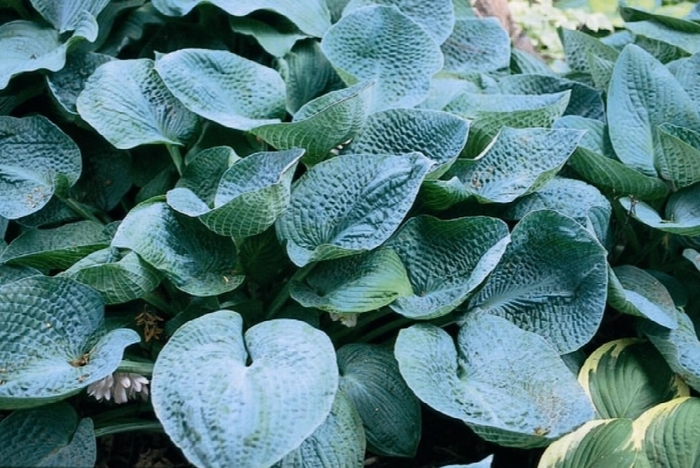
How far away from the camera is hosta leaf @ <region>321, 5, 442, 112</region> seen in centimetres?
139

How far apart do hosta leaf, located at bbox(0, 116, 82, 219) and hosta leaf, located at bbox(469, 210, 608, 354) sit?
71 centimetres

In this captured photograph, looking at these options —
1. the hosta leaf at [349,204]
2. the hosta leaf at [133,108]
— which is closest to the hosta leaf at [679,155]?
the hosta leaf at [349,204]

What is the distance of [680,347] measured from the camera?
1184 millimetres

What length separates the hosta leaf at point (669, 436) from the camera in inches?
42.5

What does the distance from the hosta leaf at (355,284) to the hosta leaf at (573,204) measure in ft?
0.86

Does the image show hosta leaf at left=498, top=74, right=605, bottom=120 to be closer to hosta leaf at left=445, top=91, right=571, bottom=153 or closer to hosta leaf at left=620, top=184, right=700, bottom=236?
hosta leaf at left=445, top=91, right=571, bottom=153

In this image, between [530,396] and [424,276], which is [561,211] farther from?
[530,396]

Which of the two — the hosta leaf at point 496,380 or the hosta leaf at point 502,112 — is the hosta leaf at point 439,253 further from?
the hosta leaf at point 502,112

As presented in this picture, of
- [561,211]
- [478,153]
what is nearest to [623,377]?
[561,211]

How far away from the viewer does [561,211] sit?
1248 mm

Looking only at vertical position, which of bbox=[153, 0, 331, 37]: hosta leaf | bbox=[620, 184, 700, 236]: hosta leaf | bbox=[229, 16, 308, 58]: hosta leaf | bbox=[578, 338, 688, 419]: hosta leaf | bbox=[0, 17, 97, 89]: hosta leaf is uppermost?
bbox=[153, 0, 331, 37]: hosta leaf

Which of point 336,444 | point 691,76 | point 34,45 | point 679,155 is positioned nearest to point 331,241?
point 336,444

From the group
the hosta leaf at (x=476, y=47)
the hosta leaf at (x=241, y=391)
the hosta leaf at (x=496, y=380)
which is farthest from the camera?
the hosta leaf at (x=476, y=47)

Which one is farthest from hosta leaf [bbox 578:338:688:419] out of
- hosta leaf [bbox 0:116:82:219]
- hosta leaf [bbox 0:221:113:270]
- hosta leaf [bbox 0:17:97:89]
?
hosta leaf [bbox 0:17:97:89]
